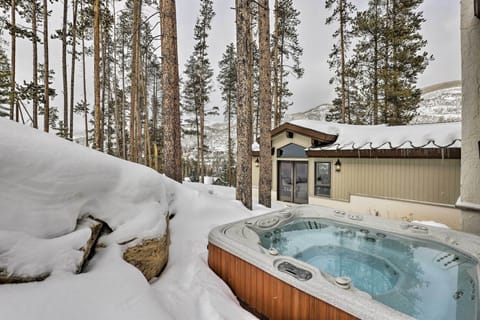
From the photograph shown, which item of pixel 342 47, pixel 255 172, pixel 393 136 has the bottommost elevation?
pixel 255 172

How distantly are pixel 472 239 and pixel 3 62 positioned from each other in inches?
598

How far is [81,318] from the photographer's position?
1.26 meters

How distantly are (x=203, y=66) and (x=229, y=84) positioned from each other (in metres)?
2.09

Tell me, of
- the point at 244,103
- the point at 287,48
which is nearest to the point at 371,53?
the point at 287,48

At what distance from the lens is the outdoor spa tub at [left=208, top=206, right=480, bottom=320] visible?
1.79 m

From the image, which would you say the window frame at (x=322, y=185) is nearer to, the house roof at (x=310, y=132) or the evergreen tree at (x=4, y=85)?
the house roof at (x=310, y=132)

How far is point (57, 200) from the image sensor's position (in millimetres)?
1776

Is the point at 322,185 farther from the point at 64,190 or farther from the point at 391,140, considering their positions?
the point at 64,190

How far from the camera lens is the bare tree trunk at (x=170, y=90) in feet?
15.7

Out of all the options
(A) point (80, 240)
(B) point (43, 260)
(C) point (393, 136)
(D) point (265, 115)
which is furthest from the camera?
(C) point (393, 136)

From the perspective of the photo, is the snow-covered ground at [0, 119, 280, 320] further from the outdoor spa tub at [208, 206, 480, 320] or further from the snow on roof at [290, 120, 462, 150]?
the snow on roof at [290, 120, 462, 150]

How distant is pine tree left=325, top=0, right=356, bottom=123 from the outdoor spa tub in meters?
8.08

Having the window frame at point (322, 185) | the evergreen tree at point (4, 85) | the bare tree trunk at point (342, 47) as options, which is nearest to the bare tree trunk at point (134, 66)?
the evergreen tree at point (4, 85)

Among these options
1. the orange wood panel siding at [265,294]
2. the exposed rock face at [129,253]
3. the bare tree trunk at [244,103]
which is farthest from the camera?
the bare tree trunk at [244,103]
